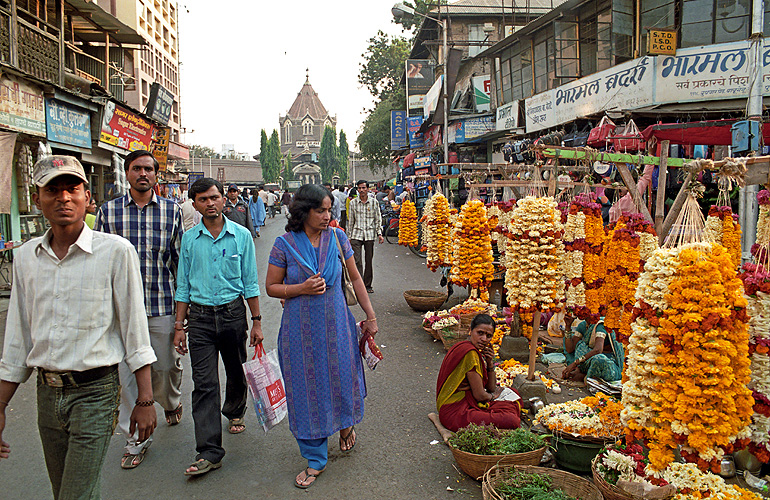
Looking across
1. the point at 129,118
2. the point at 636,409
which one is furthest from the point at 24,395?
the point at 129,118

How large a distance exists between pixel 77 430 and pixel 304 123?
11683cm

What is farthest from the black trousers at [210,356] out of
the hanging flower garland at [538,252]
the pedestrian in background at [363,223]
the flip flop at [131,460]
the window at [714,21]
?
the window at [714,21]

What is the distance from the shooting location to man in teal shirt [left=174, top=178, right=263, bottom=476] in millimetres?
3891

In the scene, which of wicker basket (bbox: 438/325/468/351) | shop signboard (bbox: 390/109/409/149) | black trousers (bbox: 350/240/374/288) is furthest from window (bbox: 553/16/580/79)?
shop signboard (bbox: 390/109/409/149)

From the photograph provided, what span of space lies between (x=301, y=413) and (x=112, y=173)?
14494 mm

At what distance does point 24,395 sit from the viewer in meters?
5.51

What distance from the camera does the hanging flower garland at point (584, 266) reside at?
18.2ft

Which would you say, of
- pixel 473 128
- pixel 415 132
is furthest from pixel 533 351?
pixel 415 132

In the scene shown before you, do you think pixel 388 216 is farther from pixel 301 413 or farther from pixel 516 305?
pixel 301 413

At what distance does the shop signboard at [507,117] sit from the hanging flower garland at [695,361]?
55.1ft

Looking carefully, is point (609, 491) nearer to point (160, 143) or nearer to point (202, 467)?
point (202, 467)

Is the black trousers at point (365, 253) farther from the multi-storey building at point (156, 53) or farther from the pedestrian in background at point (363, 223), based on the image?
the multi-storey building at point (156, 53)

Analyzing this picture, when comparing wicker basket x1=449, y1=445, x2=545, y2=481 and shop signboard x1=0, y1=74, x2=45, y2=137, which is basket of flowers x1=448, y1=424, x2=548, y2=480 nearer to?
wicker basket x1=449, y1=445, x2=545, y2=481

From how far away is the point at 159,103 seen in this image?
60.5 ft
